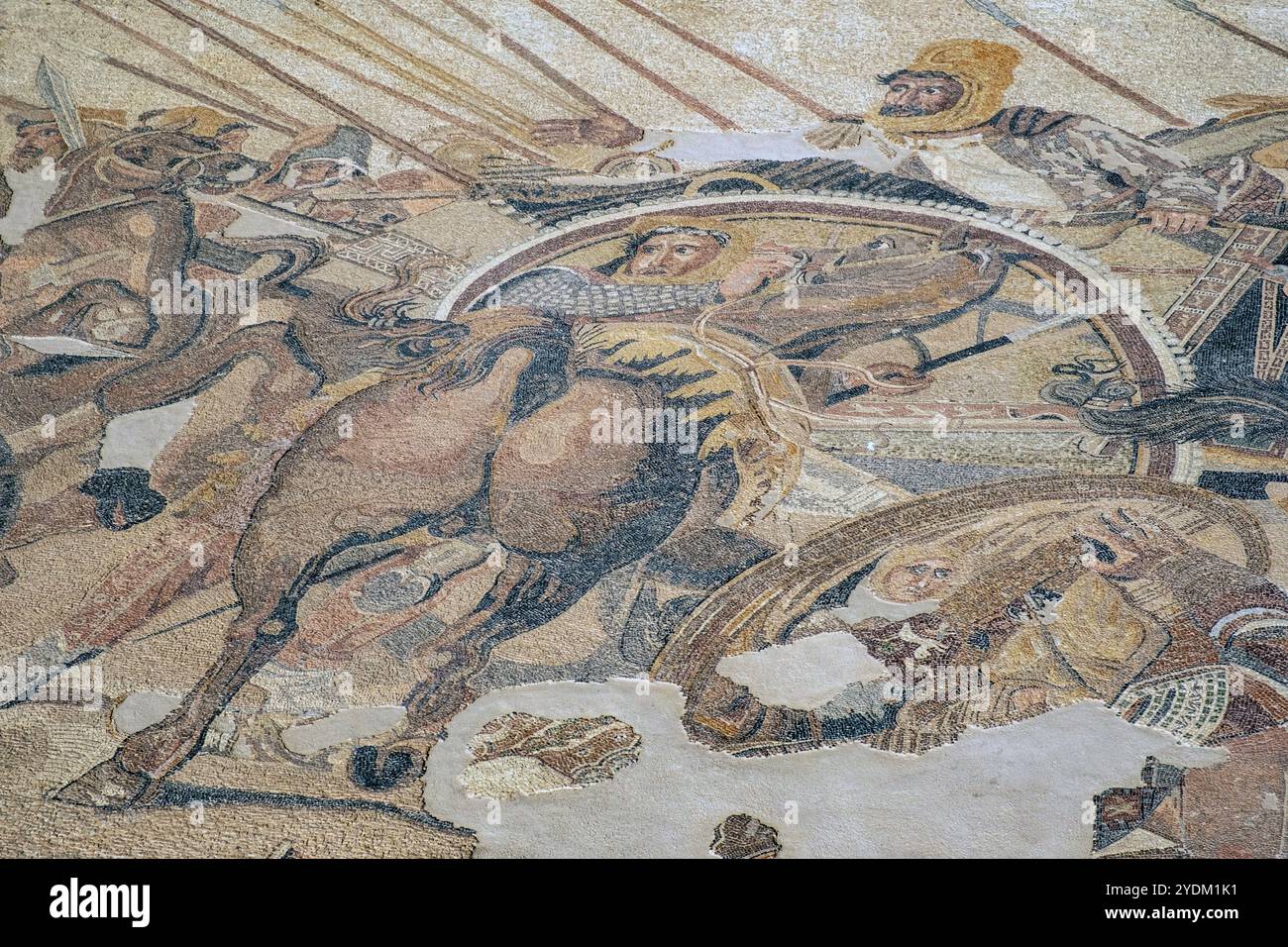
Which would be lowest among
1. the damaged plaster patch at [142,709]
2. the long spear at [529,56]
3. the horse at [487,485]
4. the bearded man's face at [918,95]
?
the damaged plaster patch at [142,709]

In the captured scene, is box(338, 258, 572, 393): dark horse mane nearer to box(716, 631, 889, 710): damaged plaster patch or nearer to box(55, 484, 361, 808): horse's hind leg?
box(55, 484, 361, 808): horse's hind leg

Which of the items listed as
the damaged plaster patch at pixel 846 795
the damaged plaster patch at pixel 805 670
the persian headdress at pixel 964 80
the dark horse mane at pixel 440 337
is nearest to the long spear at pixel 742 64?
the persian headdress at pixel 964 80

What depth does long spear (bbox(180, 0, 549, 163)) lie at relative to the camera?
12.9 metres

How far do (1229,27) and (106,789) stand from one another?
1202 centimetres

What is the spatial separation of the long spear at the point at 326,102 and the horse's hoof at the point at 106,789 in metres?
6.51

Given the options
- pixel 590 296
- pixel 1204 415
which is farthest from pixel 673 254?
pixel 1204 415

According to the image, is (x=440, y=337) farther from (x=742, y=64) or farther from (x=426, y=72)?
(x=742, y=64)

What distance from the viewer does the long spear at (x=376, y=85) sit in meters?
12.9

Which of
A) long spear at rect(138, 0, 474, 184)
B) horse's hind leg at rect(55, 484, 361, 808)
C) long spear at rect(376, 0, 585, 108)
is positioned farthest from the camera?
long spear at rect(376, 0, 585, 108)

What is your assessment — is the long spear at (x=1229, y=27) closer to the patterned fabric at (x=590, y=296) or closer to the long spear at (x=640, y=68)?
the long spear at (x=640, y=68)

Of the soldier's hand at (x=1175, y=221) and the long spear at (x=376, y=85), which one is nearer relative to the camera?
the soldier's hand at (x=1175, y=221)

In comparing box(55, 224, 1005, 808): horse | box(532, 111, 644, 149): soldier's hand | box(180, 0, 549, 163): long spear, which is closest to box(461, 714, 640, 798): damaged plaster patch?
box(55, 224, 1005, 808): horse

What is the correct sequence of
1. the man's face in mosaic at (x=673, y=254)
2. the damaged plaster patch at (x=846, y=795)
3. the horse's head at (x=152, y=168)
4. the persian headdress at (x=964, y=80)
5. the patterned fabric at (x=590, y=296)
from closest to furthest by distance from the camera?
the damaged plaster patch at (x=846, y=795) → the patterned fabric at (x=590, y=296) → the man's face in mosaic at (x=673, y=254) → the horse's head at (x=152, y=168) → the persian headdress at (x=964, y=80)

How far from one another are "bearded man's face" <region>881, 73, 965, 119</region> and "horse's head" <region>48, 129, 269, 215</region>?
5.49 m
